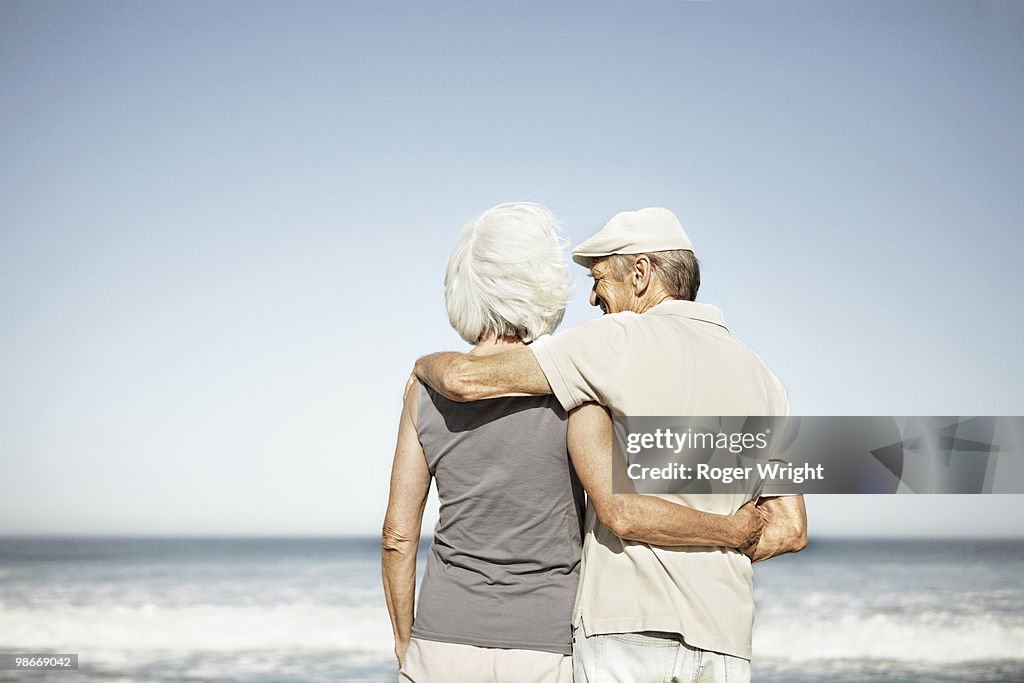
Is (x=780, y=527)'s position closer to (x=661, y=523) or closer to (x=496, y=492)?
(x=661, y=523)

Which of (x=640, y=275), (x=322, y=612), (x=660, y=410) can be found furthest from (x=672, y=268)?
(x=322, y=612)

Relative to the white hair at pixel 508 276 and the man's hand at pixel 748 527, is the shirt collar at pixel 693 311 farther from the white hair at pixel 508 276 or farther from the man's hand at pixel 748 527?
the man's hand at pixel 748 527

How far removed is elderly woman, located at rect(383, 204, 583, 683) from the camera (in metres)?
1.73

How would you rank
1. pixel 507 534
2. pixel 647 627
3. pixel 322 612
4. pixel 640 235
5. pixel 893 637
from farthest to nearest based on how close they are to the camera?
pixel 322 612 → pixel 893 637 → pixel 640 235 → pixel 507 534 → pixel 647 627

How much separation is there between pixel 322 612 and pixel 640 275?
1179 cm

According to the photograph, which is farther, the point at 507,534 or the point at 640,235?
the point at 640,235

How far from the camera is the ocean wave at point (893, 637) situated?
10312 millimetres

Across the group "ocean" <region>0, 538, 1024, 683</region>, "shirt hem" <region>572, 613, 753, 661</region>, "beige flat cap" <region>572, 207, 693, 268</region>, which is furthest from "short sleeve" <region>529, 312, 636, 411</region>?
"ocean" <region>0, 538, 1024, 683</region>

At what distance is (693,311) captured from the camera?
181cm

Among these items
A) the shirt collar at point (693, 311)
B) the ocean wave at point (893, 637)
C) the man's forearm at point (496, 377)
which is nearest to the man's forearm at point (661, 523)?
the man's forearm at point (496, 377)

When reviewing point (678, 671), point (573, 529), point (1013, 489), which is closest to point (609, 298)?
point (573, 529)

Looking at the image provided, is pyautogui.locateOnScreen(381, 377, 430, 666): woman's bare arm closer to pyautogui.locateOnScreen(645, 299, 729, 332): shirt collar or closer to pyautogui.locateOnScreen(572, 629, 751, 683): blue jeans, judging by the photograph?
pyautogui.locateOnScreen(572, 629, 751, 683): blue jeans

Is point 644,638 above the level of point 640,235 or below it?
below

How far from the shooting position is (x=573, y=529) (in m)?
1.80
